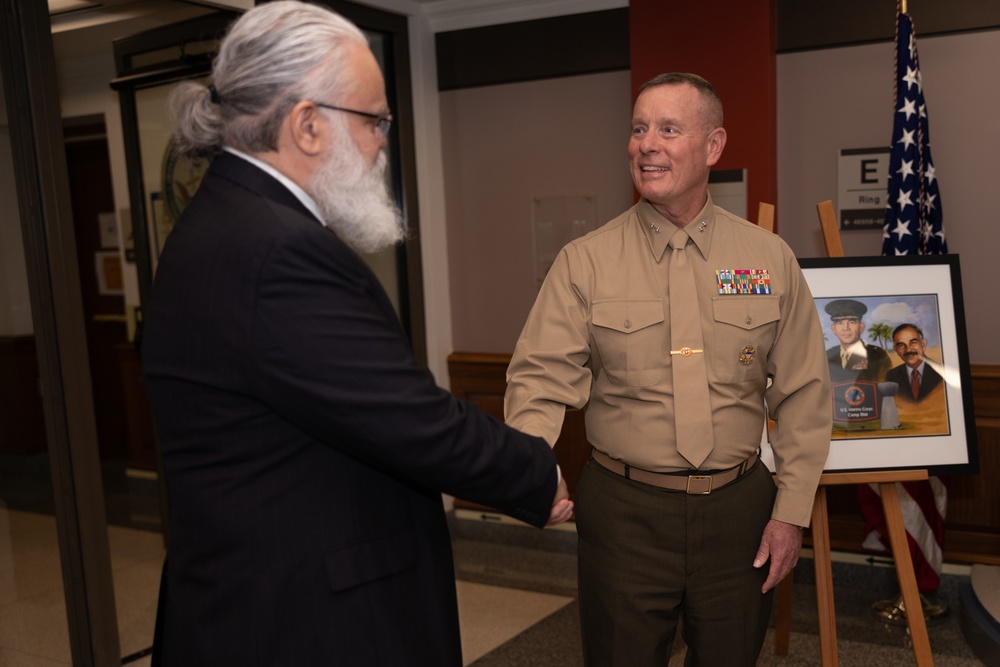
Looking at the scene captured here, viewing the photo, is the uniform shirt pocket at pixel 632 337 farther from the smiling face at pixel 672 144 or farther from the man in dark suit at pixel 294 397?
the man in dark suit at pixel 294 397

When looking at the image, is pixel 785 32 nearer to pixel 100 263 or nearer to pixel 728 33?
pixel 728 33

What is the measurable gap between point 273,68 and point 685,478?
125cm

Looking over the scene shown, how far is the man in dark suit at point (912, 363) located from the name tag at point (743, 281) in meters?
1.07

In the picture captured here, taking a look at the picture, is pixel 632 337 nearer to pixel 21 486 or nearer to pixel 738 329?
pixel 738 329

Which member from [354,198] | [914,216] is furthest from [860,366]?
[354,198]

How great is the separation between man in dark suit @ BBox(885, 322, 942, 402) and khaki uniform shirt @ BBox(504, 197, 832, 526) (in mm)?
Result: 922

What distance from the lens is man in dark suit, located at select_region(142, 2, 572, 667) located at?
123 cm

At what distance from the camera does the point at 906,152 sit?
3.33 meters

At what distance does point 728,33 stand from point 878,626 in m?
2.43

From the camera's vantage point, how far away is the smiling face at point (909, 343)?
9.57 feet

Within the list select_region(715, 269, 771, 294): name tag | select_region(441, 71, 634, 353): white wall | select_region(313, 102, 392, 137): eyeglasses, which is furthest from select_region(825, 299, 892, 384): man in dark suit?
select_region(313, 102, 392, 137): eyeglasses

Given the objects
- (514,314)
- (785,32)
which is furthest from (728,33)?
(514,314)

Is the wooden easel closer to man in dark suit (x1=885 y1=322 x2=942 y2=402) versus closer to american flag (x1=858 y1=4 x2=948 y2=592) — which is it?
man in dark suit (x1=885 y1=322 x2=942 y2=402)

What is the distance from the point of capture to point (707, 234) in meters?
2.11
